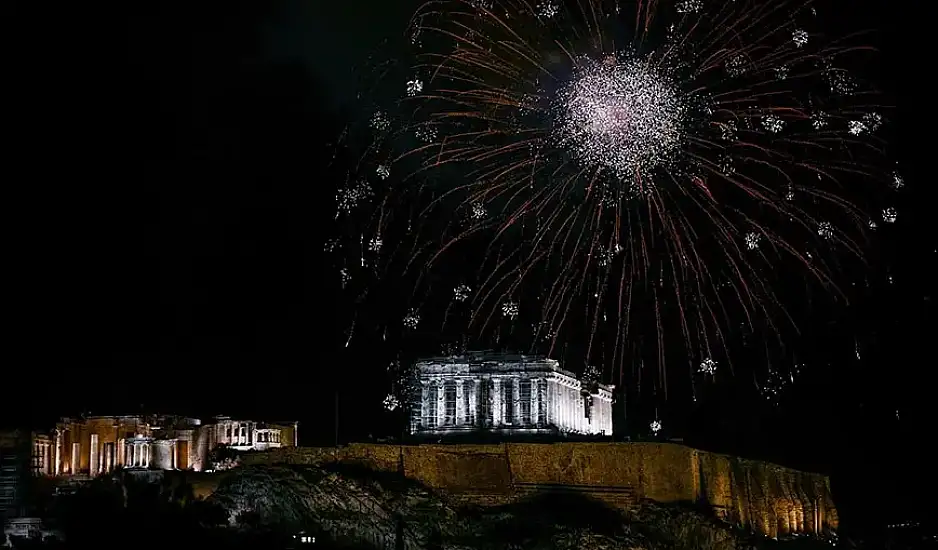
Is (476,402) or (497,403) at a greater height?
(476,402)

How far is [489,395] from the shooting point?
257 ft

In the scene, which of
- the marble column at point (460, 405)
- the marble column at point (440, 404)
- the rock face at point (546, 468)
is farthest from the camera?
the marble column at point (440, 404)

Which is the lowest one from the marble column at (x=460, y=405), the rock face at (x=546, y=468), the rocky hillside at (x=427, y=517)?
the rocky hillside at (x=427, y=517)

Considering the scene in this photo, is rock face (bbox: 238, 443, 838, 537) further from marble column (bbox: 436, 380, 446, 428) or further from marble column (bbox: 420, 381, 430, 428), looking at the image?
marble column (bbox: 420, 381, 430, 428)

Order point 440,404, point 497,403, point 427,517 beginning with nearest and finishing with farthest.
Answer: point 427,517 < point 497,403 < point 440,404

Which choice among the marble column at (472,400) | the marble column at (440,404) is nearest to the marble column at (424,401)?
the marble column at (440,404)

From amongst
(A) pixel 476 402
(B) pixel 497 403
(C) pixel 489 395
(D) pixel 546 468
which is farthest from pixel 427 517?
(A) pixel 476 402

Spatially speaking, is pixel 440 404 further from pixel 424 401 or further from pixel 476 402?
pixel 476 402

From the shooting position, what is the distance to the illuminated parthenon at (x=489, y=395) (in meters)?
77.7

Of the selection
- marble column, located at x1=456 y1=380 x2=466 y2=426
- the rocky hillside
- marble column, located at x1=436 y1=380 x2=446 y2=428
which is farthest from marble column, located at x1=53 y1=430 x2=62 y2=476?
marble column, located at x1=456 y1=380 x2=466 y2=426

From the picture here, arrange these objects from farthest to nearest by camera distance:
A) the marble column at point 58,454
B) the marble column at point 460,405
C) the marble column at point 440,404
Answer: the marble column at point 440,404, the marble column at point 460,405, the marble column at point 58,454

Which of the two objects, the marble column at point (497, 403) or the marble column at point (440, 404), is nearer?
the marble column at point (497, 403)

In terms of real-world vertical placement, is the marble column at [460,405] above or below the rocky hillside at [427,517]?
above

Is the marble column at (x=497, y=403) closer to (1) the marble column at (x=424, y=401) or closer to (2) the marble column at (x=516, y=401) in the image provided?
Result: (2) the marble column at (x=516, y=401)
